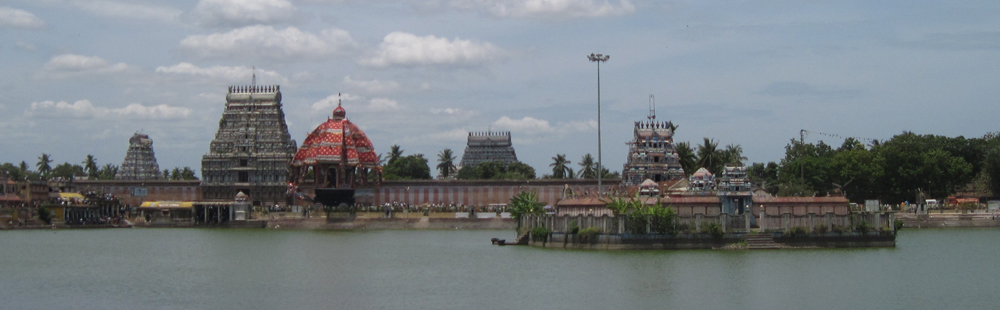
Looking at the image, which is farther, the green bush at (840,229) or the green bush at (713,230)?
the green bush at (840,229)

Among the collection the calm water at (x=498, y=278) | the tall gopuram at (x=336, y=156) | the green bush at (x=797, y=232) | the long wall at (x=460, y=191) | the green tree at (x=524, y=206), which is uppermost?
the tall gopuram at (x=336, y=156)

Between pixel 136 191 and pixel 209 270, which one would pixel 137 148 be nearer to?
pixel 136 191

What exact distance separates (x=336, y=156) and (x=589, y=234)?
6226 cm

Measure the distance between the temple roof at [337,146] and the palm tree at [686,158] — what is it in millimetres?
32216

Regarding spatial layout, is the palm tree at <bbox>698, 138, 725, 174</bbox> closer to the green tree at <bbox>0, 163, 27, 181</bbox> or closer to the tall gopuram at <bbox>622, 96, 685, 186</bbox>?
the tall gopuram at <bbox>622, 96, 685, 186</bbox>

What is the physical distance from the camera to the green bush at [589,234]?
58.7m

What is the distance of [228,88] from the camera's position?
13012 centimetres

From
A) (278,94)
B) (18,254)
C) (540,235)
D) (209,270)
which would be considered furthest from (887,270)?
(278,94)

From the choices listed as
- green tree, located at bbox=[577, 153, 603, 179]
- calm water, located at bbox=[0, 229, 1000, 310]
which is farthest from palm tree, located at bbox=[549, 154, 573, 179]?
calm water, located at bbox=[0, 229, 1000, 310]

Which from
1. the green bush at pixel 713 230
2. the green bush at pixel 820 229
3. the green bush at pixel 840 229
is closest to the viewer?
the green bush at pixel 713 230

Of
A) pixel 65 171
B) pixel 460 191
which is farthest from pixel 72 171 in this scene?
pixel 460 191

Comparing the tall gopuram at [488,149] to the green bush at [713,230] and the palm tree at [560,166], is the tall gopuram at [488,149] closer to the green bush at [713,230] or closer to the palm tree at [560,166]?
the palm tree at [560,166]

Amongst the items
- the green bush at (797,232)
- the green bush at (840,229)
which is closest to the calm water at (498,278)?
the green bush at (840,229)

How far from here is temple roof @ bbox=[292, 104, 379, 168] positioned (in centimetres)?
11769
